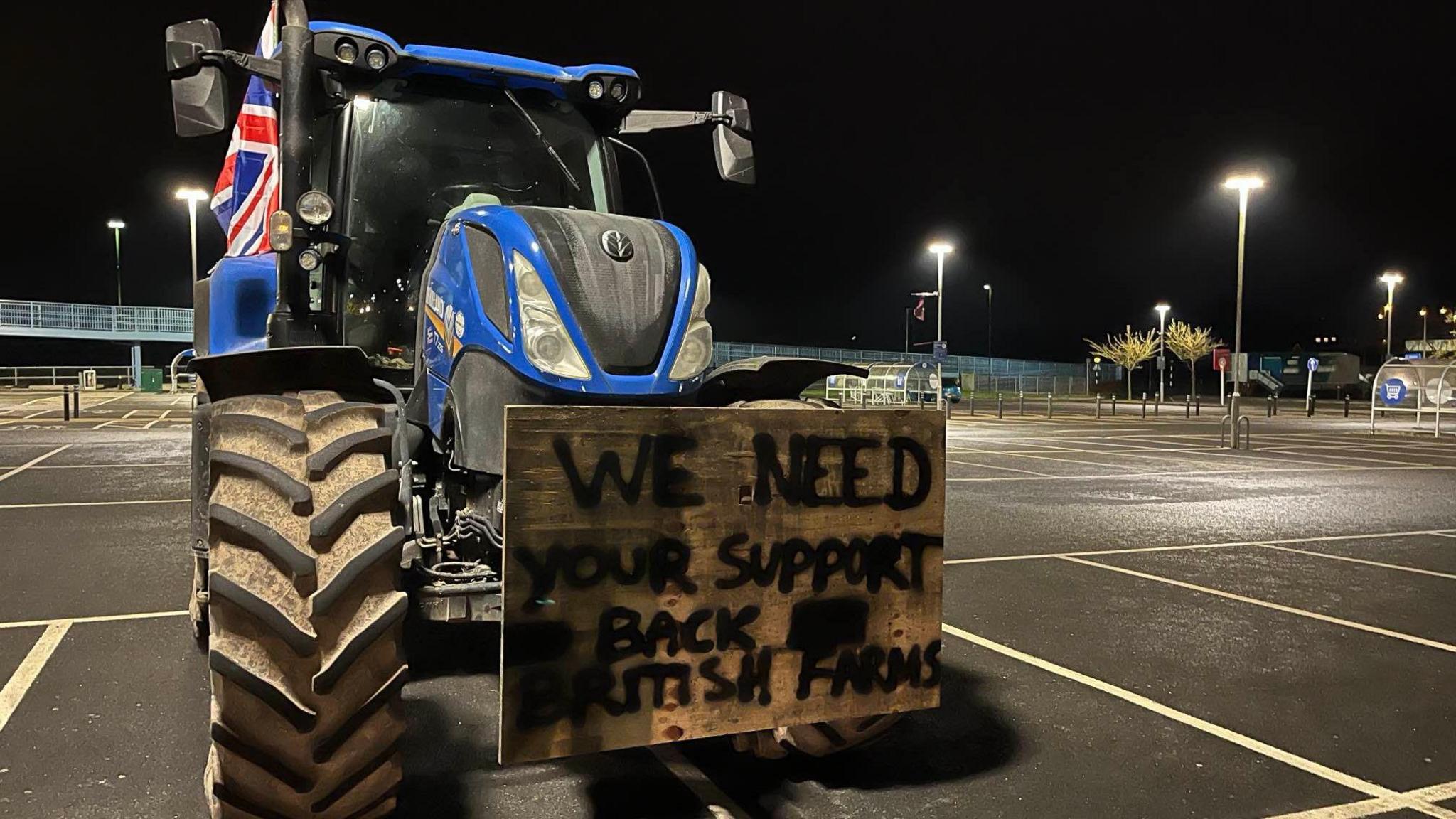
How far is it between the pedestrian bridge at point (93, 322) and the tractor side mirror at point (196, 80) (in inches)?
1962

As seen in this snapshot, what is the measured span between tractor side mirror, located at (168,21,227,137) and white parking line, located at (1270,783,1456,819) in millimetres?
4992

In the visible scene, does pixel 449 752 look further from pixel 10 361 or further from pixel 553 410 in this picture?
pixel 10 361

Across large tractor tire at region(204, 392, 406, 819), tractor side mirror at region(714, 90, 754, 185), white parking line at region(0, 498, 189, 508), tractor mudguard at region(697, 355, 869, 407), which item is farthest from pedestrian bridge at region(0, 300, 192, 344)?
large tractor tire at region(204, 392, 406, 819)

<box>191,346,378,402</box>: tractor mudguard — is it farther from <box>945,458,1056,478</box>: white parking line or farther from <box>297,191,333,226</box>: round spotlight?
<box>945,458,1056,478</box>: white parking line

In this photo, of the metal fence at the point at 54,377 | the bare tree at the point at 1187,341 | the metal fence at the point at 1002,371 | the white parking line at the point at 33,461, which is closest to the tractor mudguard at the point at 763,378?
the white parking line at the point at 33,461

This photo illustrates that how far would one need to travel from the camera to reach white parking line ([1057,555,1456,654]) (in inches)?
229

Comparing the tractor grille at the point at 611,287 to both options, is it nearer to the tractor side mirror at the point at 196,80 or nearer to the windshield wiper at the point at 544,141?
the windshield wiper at the point at 544,141

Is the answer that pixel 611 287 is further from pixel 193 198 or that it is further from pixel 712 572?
pixel 193 198

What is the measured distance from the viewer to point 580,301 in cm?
358

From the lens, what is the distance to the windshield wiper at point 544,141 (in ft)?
15.9

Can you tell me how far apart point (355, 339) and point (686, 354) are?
191 centimetres

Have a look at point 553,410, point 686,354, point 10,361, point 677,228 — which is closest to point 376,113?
point 677,228

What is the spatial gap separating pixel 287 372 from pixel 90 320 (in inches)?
2137

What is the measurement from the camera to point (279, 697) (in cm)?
263
